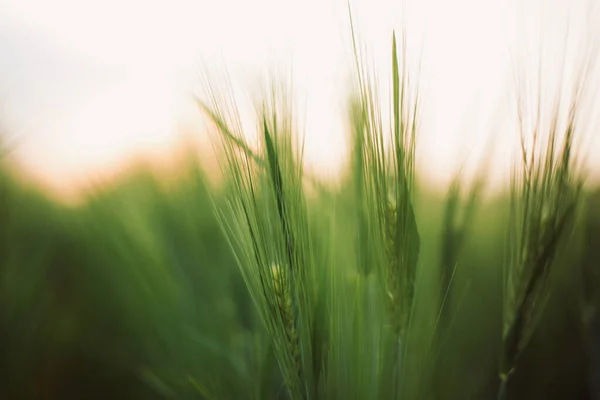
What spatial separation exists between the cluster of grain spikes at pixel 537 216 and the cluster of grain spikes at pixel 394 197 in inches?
2.5

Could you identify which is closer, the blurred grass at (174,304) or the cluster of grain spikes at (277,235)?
the cluster of grain spikes at (277,235)

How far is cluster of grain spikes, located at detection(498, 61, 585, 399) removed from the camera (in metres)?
0.25

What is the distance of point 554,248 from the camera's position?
0.26 metres

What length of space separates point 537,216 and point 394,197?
84mm

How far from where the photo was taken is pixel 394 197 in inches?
9.6

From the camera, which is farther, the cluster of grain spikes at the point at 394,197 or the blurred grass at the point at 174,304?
the blurred grass at the point at 174,304

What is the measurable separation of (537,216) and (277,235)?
0.15 metres

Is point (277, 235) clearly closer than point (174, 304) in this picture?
Yes

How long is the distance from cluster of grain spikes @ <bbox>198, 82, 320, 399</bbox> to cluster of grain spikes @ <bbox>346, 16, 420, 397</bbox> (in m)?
0.04

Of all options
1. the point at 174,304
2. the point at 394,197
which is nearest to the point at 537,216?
the point at 394,197

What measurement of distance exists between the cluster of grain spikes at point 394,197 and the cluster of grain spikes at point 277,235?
0.04m

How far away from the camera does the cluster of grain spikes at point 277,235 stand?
23 cm

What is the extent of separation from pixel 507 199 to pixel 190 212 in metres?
0.25

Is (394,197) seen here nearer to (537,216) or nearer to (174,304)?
(537,216)
